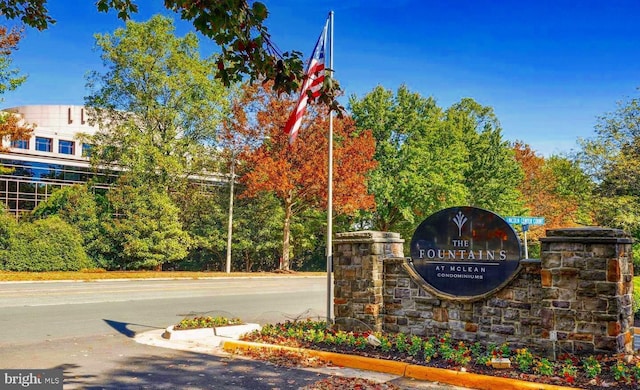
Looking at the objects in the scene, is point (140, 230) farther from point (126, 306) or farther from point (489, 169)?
point (489, 169)

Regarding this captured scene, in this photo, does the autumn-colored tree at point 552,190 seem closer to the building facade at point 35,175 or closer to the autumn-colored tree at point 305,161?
the autumn-colored tree at point 305,161

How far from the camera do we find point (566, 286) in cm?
791

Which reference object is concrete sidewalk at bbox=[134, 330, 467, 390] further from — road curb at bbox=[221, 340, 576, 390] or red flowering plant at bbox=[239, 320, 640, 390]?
red flowering plant at bbox=[239, 320, 640, 390]

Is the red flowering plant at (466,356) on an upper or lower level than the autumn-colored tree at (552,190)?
lower

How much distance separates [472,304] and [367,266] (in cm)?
201

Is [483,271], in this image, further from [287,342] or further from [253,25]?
[253,25]

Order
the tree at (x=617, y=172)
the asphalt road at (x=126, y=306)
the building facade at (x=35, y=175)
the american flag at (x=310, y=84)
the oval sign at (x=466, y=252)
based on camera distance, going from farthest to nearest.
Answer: the building facade at (x=35, y=175) → the tree at (x=617, y=172) → the asphalt road at (x=126, y=306) → the american flag at (x=310, y=84) → the oval sign at (x=466, y=252)

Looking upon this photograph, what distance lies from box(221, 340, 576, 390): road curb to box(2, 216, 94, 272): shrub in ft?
78.8

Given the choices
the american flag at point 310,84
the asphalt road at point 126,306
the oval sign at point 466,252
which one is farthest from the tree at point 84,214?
the oval sign at point 466,252

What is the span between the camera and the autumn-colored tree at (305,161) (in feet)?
106

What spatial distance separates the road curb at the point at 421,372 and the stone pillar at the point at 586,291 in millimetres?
1472

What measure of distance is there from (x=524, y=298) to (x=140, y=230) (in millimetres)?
27040

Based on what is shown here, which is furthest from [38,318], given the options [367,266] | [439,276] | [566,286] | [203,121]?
[203,121]

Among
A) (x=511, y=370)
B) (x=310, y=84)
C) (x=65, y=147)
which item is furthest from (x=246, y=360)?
(x=65, y=147)
